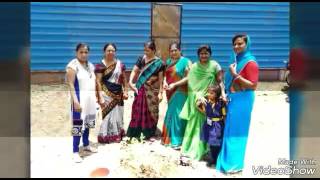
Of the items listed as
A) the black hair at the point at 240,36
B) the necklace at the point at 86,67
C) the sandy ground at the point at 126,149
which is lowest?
the sandy ground at the point at 126,149

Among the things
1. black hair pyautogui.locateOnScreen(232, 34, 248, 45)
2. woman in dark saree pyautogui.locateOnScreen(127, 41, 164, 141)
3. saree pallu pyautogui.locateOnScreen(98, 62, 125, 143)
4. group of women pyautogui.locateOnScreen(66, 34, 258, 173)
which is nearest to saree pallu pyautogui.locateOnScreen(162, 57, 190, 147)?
group of women pyautogui.locateOnScreen(66, 34, 258, 173)

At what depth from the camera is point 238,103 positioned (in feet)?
15.8

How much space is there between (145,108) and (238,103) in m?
1.11

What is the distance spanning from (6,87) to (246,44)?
2.50m

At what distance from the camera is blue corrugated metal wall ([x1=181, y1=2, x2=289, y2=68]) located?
4.97 m

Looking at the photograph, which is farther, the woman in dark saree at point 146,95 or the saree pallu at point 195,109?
the woman in dark saree at point 146,95

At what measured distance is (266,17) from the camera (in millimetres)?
5039

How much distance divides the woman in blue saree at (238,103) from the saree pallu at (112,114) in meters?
1.21

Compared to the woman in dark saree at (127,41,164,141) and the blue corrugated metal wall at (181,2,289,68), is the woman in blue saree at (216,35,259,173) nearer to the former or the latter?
the blue corrugated metal wall at (181,2,289,68)

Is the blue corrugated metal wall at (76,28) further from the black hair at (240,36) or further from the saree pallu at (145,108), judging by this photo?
the black hair at (240,36)

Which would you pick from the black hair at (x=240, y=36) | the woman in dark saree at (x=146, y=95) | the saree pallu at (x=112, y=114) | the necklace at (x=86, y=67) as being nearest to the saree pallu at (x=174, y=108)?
the woman in dark saree at (x=146, y=95)

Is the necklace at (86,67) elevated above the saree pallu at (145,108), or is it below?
above

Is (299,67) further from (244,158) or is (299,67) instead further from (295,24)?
(244,158)

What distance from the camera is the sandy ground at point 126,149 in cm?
489
